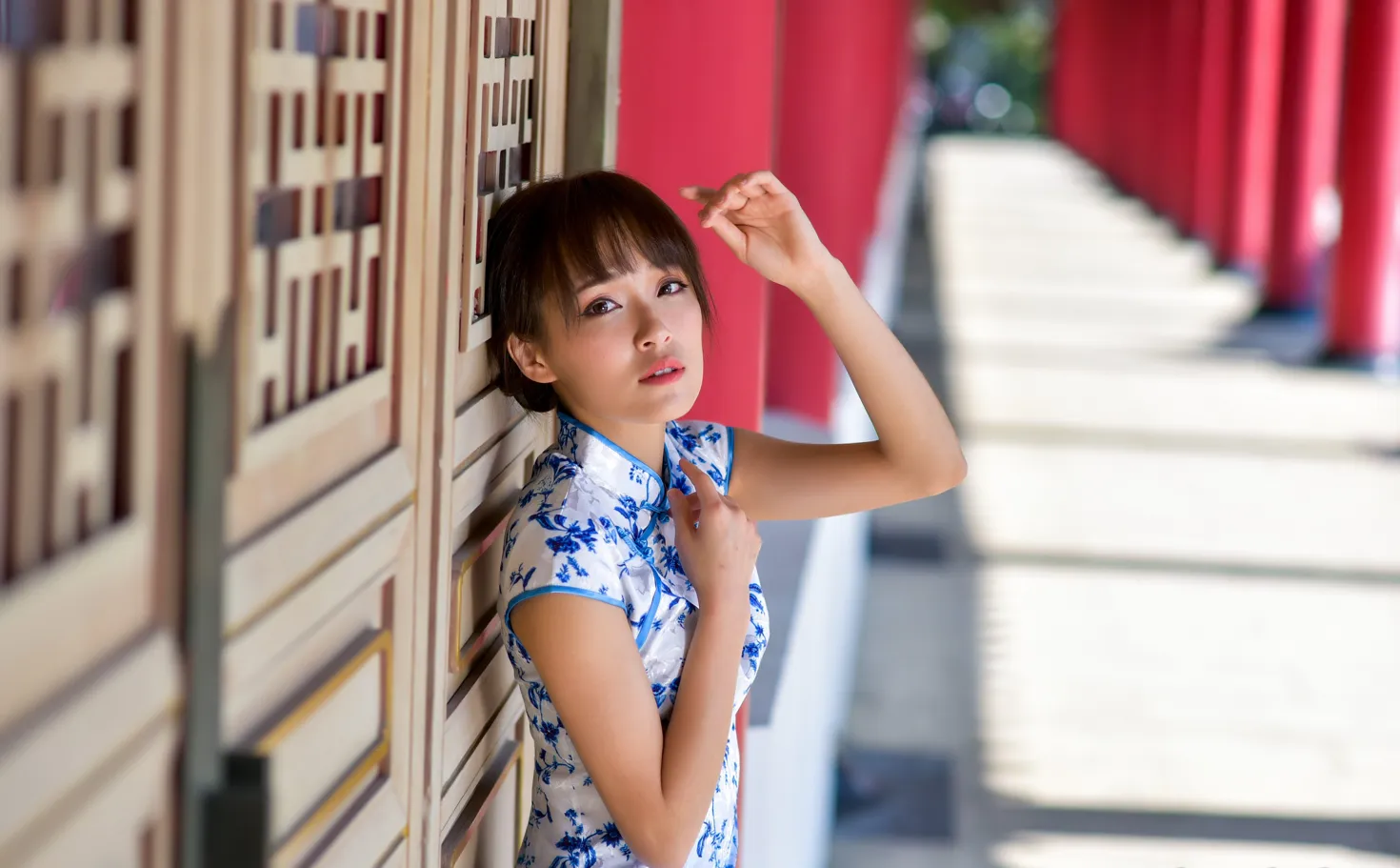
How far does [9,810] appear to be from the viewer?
2.17ft

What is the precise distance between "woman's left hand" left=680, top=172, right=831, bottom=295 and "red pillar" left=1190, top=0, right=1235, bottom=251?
543 inches

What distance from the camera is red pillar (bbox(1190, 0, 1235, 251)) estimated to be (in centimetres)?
1509

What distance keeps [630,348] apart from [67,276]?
2.60 ft

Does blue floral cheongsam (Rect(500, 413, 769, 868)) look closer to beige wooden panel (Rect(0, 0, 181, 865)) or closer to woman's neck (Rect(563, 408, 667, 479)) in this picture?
woman's neck (Rect(563, 408, 667, 479))

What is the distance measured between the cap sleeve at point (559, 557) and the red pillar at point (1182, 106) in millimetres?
15346

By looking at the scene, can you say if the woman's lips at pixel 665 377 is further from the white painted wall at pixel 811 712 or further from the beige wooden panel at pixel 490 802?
the white painted wall at pixel 811 712

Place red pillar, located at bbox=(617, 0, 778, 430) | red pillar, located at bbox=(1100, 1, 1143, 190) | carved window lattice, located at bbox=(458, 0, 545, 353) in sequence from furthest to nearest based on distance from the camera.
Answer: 1. red pillar, located at bbox=(1100, 1, 1143, 190)
2. red pillar, located at bbox=(617, 0, 778, 430)
3. carved window lattice, located at bbox=(458, 0, 545, 353)

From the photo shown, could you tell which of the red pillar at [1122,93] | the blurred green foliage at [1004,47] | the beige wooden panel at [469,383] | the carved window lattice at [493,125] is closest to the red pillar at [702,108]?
the beige wooden panel at [469,383]

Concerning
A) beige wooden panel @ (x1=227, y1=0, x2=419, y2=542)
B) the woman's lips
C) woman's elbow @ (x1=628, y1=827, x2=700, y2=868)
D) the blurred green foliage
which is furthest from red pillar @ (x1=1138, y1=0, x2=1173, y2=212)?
the blurred green foliage

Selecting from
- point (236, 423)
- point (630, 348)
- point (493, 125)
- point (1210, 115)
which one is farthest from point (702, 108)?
point (1210, 115)

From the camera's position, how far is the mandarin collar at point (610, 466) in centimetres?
154

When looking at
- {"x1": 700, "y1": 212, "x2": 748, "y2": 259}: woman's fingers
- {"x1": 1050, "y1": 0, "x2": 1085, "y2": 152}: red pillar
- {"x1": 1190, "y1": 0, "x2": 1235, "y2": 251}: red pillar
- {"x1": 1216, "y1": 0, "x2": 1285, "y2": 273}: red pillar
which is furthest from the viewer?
{"x1": 1050, "y1": 0, "x2": 1085, "y2": 152}: red pillar

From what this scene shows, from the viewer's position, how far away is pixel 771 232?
1742 mm

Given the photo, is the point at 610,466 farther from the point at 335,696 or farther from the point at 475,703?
the point at 335,696
